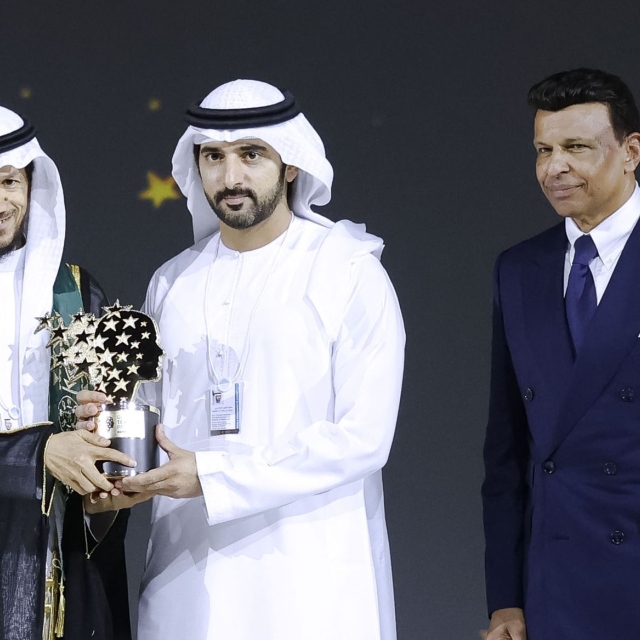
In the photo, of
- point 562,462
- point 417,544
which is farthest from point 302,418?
point 417,544

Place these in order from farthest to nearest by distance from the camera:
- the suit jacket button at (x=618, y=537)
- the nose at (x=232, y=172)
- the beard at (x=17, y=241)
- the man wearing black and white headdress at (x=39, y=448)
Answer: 1. the beard at (x=17, y=241)
2. the nose at (x=232, y=172)
3. the man wearing black and white headdress at (x=39, y=448)
4. the suit jacket button at (x=618, y=537)

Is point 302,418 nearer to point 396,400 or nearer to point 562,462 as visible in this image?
point 396,400

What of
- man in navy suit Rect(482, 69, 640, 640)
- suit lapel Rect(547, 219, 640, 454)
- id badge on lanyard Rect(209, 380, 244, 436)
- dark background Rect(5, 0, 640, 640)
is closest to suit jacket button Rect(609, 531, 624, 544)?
man in navy suit Rect(482, 69, 640, 640)

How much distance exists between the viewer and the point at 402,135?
14.8 ft

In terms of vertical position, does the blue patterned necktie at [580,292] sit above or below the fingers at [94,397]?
above

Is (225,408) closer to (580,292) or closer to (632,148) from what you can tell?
(580,292)

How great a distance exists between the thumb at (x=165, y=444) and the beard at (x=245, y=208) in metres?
0.54

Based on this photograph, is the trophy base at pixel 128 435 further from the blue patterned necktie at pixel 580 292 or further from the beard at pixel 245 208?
the blue patterned necktie at pixel 580 292

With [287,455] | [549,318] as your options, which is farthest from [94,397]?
[549,318]

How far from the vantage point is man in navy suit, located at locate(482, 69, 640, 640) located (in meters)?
2.57

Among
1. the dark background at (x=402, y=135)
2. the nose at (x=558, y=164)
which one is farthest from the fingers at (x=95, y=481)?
the dark background at (x=402, y=135)

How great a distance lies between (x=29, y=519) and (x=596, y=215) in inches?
55.9

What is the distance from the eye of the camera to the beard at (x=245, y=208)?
3029mm

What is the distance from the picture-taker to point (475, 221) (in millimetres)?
4465
